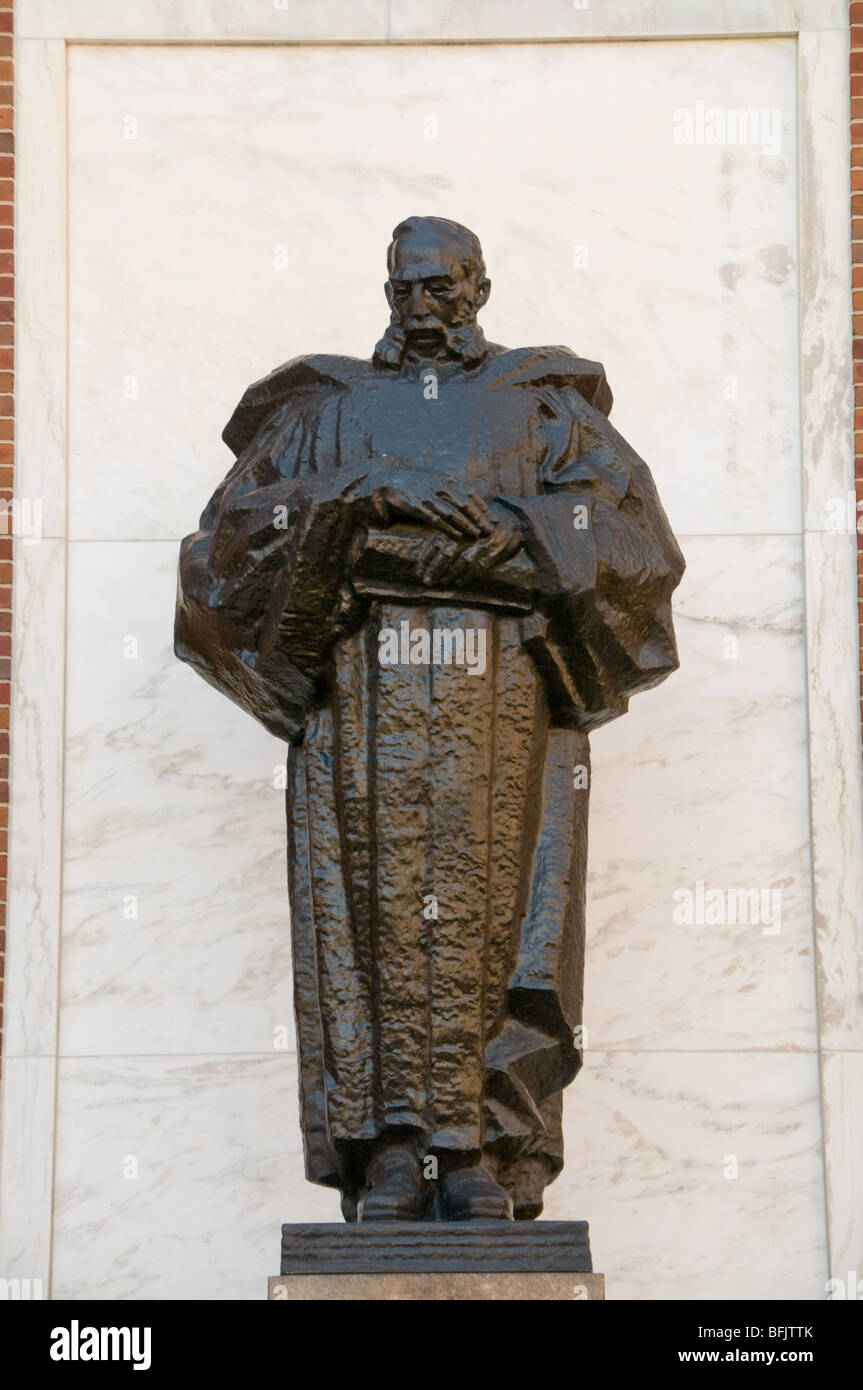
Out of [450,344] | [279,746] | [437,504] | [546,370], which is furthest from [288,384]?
[279,746]

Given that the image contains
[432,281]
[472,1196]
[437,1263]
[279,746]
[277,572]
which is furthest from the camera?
[279,746]

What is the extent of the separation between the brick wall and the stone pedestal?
7.00ft

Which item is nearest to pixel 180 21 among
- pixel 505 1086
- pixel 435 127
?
pixel 435 127

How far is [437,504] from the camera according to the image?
5.79m

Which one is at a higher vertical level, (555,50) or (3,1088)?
(555,50)

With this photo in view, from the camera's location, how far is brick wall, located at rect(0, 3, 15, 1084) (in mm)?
7546

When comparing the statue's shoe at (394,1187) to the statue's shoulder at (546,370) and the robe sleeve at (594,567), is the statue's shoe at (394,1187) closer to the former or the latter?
the robe sleeve at (594,567)

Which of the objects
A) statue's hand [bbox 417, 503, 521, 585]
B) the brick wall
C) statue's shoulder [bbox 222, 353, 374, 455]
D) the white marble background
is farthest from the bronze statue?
the brick wall

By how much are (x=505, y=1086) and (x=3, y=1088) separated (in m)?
1.99

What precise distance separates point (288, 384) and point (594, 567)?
95 centimetres

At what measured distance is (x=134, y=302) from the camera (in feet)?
26.0

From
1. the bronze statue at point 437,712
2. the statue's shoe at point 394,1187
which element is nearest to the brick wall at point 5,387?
the bronze statue at point 437,712

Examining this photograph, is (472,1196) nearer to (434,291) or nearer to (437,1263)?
(437,1263)

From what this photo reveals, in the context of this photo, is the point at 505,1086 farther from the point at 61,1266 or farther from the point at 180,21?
the point at 180,21
